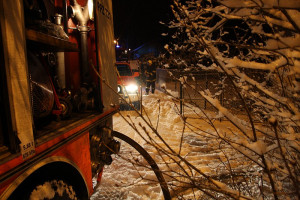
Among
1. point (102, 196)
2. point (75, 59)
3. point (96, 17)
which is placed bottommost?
point (102, 196)

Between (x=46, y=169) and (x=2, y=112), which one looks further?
(x=46, y=169)

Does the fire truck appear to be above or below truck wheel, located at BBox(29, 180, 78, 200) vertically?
above

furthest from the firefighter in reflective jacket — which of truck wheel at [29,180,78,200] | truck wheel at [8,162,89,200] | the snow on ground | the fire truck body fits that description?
truck wheel at [29,180,78,200]

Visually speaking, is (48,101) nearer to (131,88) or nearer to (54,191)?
(54,191)

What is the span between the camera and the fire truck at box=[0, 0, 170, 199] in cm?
128

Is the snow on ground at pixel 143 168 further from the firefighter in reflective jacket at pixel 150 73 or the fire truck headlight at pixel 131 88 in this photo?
the firefighter in reflective jacket at pixel 150 73

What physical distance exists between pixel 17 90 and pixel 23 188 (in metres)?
0.74

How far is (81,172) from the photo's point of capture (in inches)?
85.7

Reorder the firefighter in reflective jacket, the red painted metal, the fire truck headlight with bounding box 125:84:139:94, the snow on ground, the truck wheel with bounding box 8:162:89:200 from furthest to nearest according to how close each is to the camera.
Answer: the firefighter in reflective jacket → the fire truck headlight with bounding box 125:84:139:94 → the snow on ground → the truck wheel with bounding box 8:162:89:200 → the red painted metal

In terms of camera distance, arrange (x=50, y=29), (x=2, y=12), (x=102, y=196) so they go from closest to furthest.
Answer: (x=2, y=12), (x=50, y=29), (x=102, y=196)

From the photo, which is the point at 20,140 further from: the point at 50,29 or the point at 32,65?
the point at 50,29

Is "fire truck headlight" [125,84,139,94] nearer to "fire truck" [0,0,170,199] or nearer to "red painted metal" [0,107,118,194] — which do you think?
"fire truck" [0,0,170,199]

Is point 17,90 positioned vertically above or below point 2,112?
above

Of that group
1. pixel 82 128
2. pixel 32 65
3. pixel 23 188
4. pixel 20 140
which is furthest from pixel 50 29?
pixel 23 188
